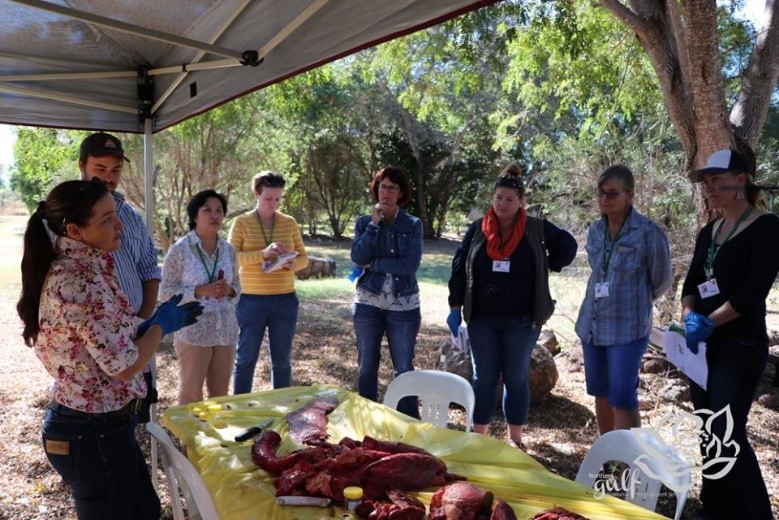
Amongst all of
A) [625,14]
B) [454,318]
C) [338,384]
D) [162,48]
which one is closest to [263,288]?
[454,318]

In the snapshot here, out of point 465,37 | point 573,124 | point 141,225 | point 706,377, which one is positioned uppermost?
point 573,124

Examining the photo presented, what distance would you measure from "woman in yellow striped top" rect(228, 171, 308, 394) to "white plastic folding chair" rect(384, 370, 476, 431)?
128 centimetres

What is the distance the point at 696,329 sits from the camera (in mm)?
2807

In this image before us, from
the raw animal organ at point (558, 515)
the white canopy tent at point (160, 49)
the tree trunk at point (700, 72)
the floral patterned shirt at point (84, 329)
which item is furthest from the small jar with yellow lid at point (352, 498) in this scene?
the tree trunk at point (700, 72)

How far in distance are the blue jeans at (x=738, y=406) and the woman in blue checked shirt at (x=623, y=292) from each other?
486 millimetres

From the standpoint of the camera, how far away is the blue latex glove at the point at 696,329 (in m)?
2.80

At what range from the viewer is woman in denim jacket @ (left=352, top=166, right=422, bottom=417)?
388 cm

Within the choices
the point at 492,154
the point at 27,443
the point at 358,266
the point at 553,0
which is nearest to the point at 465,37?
the point at 553,0

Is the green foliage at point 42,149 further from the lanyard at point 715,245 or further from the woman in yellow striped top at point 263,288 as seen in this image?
the lanyard at point 715,245

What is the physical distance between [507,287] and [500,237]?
1.01ft

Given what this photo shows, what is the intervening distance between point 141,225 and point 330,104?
1904 cm

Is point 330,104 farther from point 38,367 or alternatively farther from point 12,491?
point 12,491

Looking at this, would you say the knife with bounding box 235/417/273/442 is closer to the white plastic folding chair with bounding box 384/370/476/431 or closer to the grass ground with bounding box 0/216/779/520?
the white plastic folding chair with bounding box 384/370/476/431

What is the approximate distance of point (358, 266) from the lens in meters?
4.00
